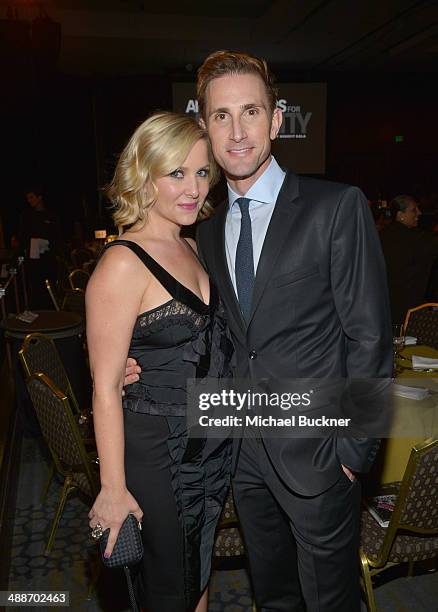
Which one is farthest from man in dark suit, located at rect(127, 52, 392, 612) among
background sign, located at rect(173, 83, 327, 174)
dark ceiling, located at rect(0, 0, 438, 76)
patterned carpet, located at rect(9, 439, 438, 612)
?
background sign, located at rect(173, 83, 327, 174)

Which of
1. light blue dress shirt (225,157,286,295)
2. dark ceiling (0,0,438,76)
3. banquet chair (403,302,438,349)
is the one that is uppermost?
dark ceiling (0,0,438,76)

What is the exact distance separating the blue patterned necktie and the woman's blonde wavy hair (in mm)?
258

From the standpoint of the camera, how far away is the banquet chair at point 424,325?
3.73m

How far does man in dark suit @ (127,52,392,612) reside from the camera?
1.58 metres

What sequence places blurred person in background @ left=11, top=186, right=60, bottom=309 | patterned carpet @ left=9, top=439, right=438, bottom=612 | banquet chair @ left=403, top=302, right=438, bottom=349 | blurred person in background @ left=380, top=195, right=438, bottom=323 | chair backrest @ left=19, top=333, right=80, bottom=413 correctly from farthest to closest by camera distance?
blurred person in background @ left=11, top=186, right=60, bottom=309
blurred person in background @ left=380, top=195, right=438, bottom=323
banquet chair @ left=403, top=302, right=438, bottom=349
chair backrest @ left=19, top=333, right=80, bottom=413
patterned carpet @ left=9, top=439, right=438, bottom=612

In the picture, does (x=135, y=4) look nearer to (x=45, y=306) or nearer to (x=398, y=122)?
(x=45, y=306)

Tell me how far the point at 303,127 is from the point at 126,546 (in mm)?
11104

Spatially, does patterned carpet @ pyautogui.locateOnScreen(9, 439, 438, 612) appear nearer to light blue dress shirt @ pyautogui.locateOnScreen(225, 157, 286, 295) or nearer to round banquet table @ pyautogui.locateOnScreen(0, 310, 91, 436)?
round banquet table @ pyautogui.locateOnScreen(0, 310, 91, 436)

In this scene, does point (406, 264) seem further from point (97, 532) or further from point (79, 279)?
point (97, 532)

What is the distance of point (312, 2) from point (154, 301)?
7.20 meters

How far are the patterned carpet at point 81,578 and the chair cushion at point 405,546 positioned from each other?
0.44 m

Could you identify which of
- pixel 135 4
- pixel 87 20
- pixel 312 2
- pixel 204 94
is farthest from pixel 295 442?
pixel 87 20

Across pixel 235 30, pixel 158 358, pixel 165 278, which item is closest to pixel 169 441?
pixel 158 358

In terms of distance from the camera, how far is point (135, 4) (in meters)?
7.90
